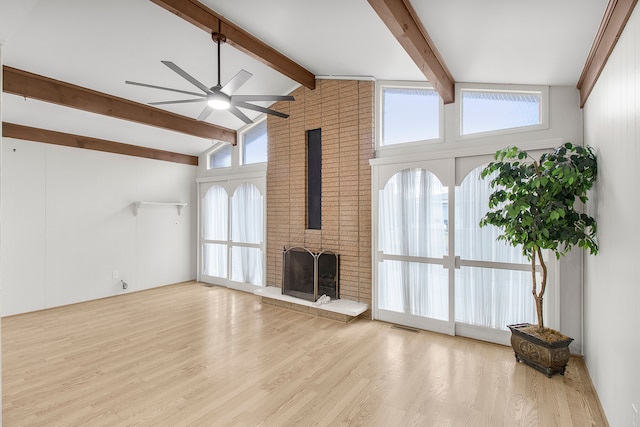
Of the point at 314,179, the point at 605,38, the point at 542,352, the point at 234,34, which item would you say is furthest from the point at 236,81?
the point at 542,352

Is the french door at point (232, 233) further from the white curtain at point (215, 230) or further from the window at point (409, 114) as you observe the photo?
the window at point (409, 114)

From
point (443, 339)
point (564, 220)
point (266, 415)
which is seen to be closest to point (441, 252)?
point (443, 339)

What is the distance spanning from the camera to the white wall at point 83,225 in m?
4.66

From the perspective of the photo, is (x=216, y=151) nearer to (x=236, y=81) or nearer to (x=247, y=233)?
(x=247, y=233)

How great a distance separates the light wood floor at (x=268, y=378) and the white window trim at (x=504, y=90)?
2.37m

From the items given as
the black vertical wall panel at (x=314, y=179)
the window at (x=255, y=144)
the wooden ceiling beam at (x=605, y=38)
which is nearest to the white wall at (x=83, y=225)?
the window at (x=255, y=144)

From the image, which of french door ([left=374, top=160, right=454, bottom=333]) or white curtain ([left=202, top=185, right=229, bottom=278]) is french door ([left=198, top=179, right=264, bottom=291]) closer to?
white curtain ([left=202, top=185, right=229, bottom=278])

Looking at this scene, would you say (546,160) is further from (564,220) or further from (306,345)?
(306,345)

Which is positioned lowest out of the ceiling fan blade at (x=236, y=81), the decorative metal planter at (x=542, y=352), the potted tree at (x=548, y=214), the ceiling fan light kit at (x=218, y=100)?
the decorative metal planter at (x=542, y=352)

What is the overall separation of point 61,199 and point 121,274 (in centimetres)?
159

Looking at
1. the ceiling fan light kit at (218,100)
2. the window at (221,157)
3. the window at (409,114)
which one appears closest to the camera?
the ceiling fan light kit at (218,100)

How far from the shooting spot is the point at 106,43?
129 inches

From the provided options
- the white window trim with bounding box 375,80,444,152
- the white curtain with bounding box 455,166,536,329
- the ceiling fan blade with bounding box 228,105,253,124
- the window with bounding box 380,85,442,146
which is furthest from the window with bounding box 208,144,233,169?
the white curtain with bounding box 455,166,536,329

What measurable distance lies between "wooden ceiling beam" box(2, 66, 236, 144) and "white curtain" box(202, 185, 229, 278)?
1.29 m
